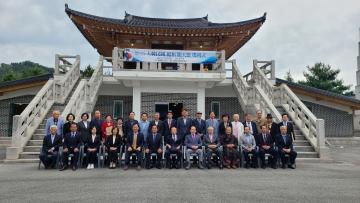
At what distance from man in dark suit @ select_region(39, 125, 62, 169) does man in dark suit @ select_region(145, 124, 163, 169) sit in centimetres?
229

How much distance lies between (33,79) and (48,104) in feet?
16.5

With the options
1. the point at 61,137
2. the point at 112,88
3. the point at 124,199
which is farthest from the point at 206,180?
the point at 112,88

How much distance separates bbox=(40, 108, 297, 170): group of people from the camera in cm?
822

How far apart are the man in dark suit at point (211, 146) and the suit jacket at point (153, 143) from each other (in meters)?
1.23

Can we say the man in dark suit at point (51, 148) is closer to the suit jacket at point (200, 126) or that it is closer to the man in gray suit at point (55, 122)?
the man in gray suit at point (55, 122)

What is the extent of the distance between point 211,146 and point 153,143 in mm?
1524

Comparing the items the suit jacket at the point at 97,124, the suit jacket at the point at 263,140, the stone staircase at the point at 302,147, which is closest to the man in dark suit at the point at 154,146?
the suit jacket at the point at 97,124

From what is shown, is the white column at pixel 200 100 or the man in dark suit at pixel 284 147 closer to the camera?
the man in dark suit at pixel 284 147

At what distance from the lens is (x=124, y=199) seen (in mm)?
4801

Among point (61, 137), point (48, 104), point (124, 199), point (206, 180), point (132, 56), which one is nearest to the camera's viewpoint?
point (124, 199)

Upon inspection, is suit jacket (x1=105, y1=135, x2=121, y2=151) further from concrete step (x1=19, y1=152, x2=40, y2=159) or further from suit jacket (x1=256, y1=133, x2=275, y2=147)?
suit jacket (x1=256, y1=133, x2=275, y2=147)

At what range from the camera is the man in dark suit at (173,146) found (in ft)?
27.1

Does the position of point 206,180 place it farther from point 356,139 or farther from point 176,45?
point 356,139

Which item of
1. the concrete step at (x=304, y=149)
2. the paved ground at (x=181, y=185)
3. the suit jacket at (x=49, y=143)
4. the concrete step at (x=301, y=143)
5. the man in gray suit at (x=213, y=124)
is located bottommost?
the paved ground at (x=181, y=185)
